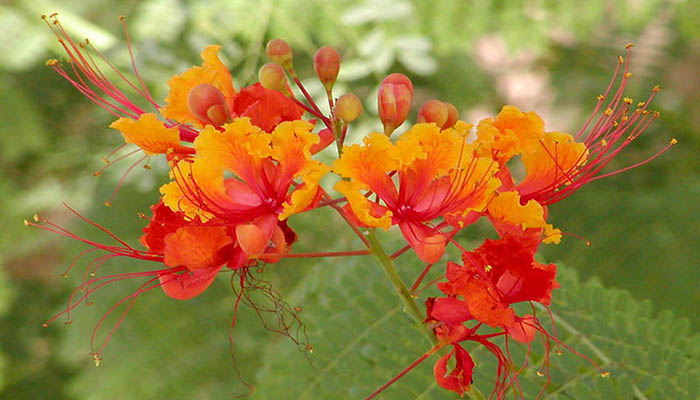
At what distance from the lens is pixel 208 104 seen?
39.8 inches

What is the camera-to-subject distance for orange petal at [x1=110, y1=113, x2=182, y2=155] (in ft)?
3.31

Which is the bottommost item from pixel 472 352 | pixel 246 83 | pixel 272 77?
pixel 472 352

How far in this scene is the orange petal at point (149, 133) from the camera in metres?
1.01

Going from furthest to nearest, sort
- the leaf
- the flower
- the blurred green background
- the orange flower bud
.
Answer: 1. the blurred green background
2. the leaf
3. the orange flower bud
4. the flower

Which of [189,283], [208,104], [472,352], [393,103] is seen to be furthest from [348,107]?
[472,352]

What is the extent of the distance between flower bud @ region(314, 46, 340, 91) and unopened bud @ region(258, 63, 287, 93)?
5 centimetres

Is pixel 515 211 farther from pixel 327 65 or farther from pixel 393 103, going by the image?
pixel 327 65

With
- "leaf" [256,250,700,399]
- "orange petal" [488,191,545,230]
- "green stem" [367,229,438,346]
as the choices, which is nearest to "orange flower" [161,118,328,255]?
"green stem" [367,229,438,346]

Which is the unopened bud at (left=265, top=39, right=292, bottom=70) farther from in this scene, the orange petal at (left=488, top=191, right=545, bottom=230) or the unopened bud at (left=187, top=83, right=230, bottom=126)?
the orange petal at (left=488, top=191, right=545, bottom=230)

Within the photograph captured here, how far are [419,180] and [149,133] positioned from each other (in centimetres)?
38

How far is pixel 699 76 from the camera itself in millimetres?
4527

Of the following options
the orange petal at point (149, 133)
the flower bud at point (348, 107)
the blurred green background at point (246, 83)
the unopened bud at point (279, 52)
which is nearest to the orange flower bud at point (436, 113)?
the flower bud at point (348, 107)

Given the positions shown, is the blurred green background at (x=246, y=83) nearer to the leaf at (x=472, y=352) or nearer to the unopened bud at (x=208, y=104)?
the leaf at (x=472, y=352)

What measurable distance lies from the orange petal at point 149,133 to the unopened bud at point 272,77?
0.14 meters
